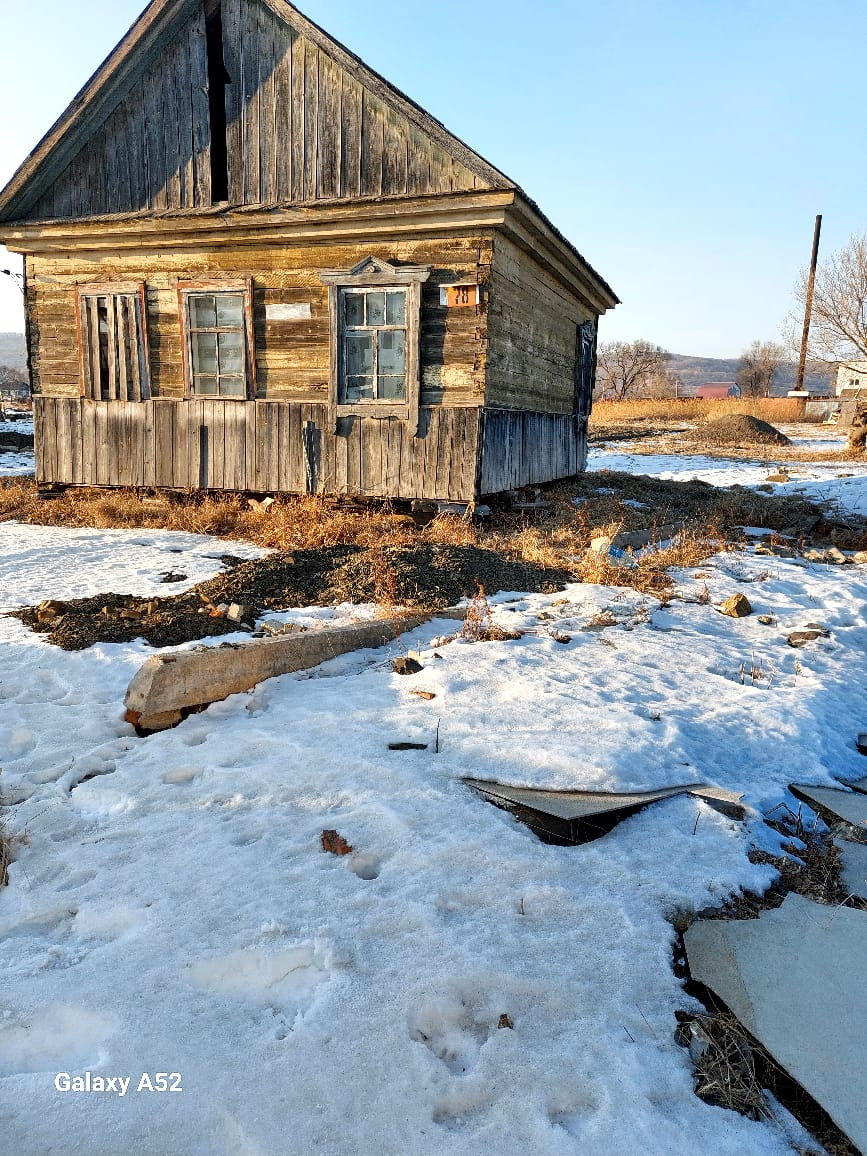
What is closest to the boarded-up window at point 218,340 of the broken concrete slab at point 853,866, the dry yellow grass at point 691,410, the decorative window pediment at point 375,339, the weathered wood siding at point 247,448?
the weathered wood siding at point 247,448

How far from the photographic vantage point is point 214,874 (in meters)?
2.35

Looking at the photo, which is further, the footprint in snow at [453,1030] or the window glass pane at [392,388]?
the window glass pane at [392,388]

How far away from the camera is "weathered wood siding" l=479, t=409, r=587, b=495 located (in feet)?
28.2

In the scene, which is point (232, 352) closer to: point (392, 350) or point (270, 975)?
point (392, 350)

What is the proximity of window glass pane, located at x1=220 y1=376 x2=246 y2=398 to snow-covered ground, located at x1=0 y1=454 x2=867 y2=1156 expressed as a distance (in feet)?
18.2

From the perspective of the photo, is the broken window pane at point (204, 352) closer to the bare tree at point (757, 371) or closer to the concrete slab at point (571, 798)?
the concrete slab at point (571, 798)

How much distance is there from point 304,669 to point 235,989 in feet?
7.60

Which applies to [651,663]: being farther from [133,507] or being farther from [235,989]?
[133,507]

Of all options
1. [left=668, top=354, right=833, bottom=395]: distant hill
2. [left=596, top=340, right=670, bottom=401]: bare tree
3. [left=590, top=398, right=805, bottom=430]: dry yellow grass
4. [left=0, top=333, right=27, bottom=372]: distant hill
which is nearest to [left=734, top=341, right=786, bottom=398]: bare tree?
[left=596, top=340, right=670, bottom=401]: bare tree

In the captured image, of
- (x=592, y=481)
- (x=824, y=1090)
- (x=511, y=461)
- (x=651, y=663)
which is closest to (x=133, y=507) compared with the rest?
(x=511, y=461)

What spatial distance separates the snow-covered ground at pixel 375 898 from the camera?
5.18 feet

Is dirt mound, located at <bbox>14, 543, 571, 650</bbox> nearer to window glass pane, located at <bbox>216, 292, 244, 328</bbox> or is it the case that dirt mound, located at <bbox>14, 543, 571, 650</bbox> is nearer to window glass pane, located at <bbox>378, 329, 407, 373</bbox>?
window glass pane, located at <bbox>378, 329, 407, 373</bbox>

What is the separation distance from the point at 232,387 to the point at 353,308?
1.98 m

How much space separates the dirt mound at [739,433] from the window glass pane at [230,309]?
19.4 meters
